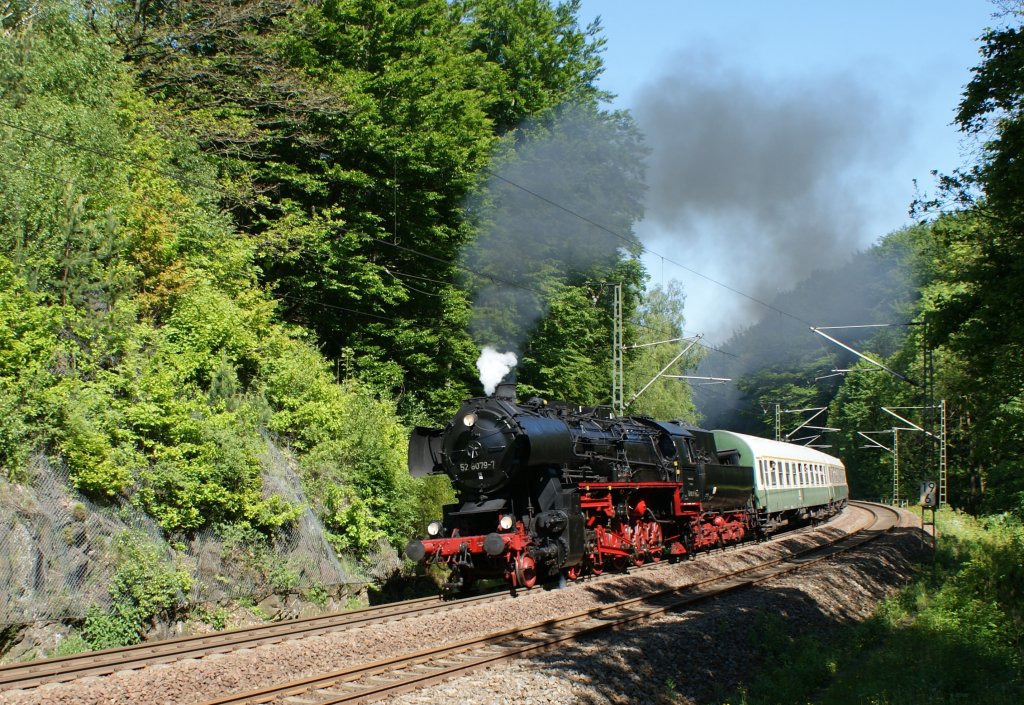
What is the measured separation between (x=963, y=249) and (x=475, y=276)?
52.5 ft

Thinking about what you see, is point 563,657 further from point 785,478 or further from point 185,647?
point 785,478

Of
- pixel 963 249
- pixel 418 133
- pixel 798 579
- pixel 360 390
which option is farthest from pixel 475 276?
pixel 963 249

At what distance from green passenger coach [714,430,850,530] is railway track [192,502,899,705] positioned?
841 cm

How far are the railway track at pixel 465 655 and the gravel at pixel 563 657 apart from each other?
0.32m

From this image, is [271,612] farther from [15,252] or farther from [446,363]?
[446,363]

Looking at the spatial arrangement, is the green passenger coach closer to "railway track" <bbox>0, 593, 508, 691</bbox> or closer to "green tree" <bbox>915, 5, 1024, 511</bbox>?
"green tree" <bbox>915, 5, 1024, 511</bbox>

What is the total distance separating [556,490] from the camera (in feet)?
46.0

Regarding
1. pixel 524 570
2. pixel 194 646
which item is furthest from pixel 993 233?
pixel 194 646

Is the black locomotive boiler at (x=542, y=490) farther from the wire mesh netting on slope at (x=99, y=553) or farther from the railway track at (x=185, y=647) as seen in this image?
the wire mesh netting on slope at (x=99, y=553)

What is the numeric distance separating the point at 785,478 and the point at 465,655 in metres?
20.0

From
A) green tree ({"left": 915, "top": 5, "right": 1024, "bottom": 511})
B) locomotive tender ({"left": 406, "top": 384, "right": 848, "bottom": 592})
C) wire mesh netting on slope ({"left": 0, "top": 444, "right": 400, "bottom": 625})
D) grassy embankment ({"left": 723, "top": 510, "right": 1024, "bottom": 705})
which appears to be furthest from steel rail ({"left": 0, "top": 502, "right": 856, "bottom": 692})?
green tree ({"left": 915, "top": 5, "right": 1024, "bottom": 511})

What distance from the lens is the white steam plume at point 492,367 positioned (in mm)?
16750

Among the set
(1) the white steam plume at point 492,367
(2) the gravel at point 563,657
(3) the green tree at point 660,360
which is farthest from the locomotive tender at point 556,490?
(3) the green tree at point 660,360

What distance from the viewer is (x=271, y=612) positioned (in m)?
14.5
